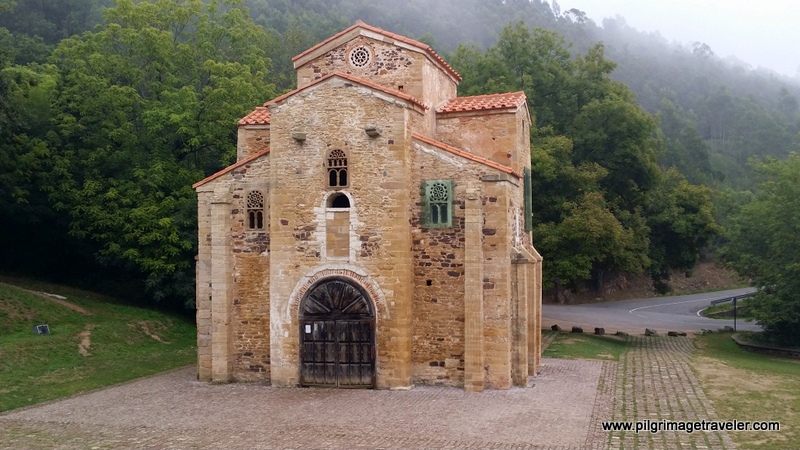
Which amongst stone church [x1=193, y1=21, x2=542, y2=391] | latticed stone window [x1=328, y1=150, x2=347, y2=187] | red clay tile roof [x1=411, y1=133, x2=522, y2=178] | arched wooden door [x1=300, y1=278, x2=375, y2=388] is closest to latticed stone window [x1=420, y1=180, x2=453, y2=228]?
stone church [x1=193, y1=21, x2=542, y2=391]

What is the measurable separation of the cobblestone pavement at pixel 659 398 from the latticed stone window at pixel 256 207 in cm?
951

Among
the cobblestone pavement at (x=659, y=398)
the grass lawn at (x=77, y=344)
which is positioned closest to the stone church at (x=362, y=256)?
the cobblestone pavement at (x=659, y=398)

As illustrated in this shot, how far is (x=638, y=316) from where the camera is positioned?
35938 millimetres

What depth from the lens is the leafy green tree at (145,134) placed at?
27.2 m

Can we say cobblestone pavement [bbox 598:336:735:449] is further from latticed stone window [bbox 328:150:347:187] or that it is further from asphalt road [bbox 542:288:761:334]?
latticed stone window [bbox 328:150:347:187]

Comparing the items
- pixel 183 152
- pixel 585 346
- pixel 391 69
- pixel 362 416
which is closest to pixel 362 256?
pixel 362 416

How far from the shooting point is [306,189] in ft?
55.1

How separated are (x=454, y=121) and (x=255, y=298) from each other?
7.25m

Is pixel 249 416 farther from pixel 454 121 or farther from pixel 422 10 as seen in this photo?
pixel 422 10

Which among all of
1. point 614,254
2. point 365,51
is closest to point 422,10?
point 614,254

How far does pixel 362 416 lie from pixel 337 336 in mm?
3104

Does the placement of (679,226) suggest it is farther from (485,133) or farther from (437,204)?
(437,204)

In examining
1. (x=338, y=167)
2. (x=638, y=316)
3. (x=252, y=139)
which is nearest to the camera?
(x=338, y=167)

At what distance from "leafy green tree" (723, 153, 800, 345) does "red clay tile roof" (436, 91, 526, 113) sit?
45.2ft
